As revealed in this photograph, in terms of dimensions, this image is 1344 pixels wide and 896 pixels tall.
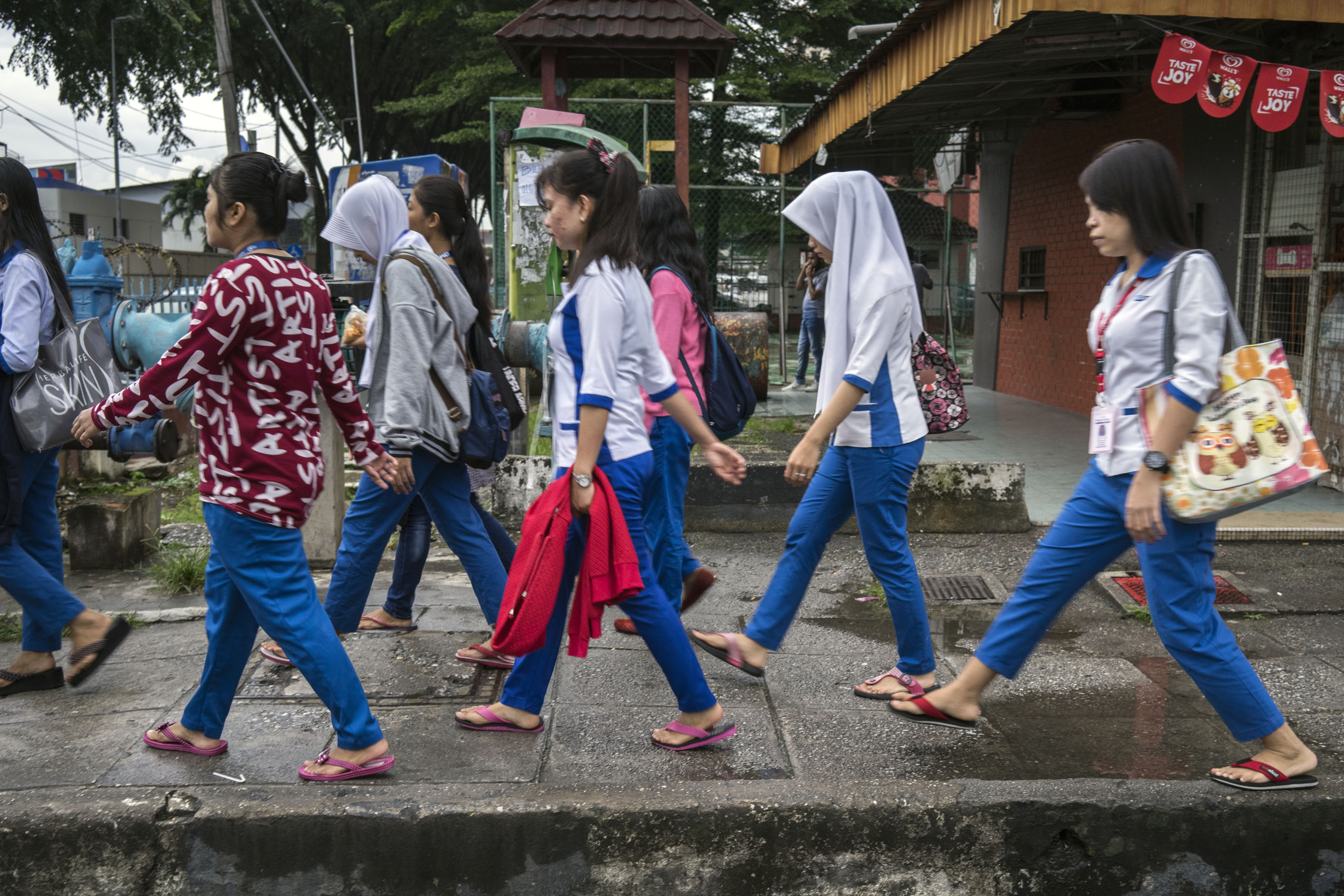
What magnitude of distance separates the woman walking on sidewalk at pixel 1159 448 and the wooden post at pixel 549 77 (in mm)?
5721

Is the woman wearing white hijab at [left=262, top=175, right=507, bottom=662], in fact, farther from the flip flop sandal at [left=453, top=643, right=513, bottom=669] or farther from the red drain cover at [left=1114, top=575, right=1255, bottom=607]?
the red drain cover at [left=1114, top=575, right=1255, bottom=607]

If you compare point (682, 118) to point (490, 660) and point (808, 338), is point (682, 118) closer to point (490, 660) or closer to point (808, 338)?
point (808, 338)

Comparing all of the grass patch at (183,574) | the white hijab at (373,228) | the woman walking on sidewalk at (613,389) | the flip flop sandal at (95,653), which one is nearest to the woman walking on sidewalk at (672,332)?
the woman walking on sidewalk at (613,389)

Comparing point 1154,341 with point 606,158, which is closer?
point 1154,341

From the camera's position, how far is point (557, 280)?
22.0 ft

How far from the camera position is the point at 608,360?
313 centimetres

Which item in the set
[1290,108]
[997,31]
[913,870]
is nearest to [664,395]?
[913,870]

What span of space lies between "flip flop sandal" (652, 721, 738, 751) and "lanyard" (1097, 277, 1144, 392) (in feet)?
4.91

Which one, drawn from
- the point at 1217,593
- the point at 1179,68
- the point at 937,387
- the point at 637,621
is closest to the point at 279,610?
the point at 637,621

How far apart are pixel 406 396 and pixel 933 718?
204 cm

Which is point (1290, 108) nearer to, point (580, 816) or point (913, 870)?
point (913, 870)

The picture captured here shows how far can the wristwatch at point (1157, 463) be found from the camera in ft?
9.49

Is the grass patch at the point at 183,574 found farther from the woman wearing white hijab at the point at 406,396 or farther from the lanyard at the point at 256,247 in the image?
the lanyard at the point at 256,247

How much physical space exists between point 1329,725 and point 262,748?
3.36 m
